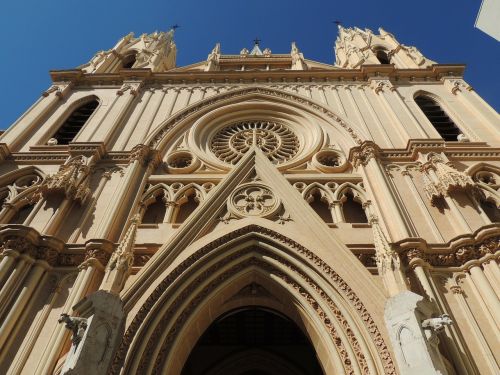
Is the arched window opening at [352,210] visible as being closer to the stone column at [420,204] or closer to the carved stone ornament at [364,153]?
the carved stone ornament at [364,153]

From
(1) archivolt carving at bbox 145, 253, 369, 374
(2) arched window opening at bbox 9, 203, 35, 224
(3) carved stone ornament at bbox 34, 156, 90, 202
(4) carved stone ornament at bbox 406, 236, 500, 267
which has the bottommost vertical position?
(1) archivolt carving at bbox 145, 253, 369, 374

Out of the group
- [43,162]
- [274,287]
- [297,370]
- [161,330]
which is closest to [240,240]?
[274,287]

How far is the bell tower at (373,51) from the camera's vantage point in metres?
23.2

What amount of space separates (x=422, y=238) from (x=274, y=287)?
13.4 ft

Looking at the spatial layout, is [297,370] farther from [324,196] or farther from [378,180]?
[378,180]

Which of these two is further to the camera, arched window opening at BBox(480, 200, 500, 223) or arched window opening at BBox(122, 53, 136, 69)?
arched window opening at BBox(122, 53, 136, 69)

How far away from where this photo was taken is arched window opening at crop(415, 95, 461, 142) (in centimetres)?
1653

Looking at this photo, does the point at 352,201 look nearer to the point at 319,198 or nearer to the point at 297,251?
the point at 319,198

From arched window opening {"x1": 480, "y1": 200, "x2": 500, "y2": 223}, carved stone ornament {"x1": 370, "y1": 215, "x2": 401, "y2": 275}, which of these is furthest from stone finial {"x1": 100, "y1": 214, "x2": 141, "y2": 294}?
arched window opening {"x1": 480, "y1": 200, "x2": 500, "y2": 223}

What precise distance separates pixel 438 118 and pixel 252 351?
12.9m

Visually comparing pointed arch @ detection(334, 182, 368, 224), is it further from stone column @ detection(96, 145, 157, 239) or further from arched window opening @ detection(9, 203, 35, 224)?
arched window opening @ detection(9, 203, 35, 224)

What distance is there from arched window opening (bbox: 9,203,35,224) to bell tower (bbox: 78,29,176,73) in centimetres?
1164

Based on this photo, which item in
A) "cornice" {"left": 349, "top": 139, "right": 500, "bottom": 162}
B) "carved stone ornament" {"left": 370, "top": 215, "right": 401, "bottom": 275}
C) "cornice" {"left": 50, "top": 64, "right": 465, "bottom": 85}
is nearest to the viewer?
"carved stone ornament" {"left": 370, "top": 215, "right": 401, "bottom": 275}

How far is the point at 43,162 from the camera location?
47.6 ft
